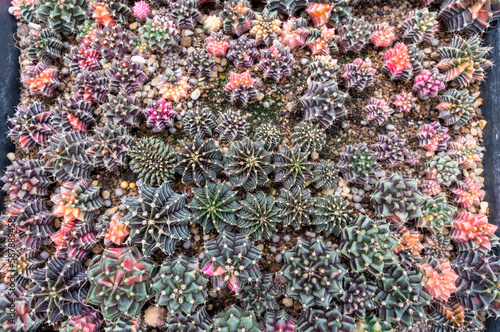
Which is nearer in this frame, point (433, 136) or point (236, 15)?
point (433, 136)

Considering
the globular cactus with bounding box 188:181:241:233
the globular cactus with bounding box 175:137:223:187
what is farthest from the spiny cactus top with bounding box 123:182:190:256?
the globular cactus with bounding box 175:137:223:187

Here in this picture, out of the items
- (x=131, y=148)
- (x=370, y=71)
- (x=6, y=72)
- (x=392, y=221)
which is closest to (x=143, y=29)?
(x=131, y=148)

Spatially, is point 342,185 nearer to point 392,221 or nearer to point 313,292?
point 392,221

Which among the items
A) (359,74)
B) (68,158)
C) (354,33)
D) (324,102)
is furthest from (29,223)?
(354,33)

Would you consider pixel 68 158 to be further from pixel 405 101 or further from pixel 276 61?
pixel 405 101

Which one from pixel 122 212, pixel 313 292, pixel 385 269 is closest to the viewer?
pixel 313 292

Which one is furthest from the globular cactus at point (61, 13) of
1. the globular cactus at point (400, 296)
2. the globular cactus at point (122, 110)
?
the globular cactus at point (400, 296)
